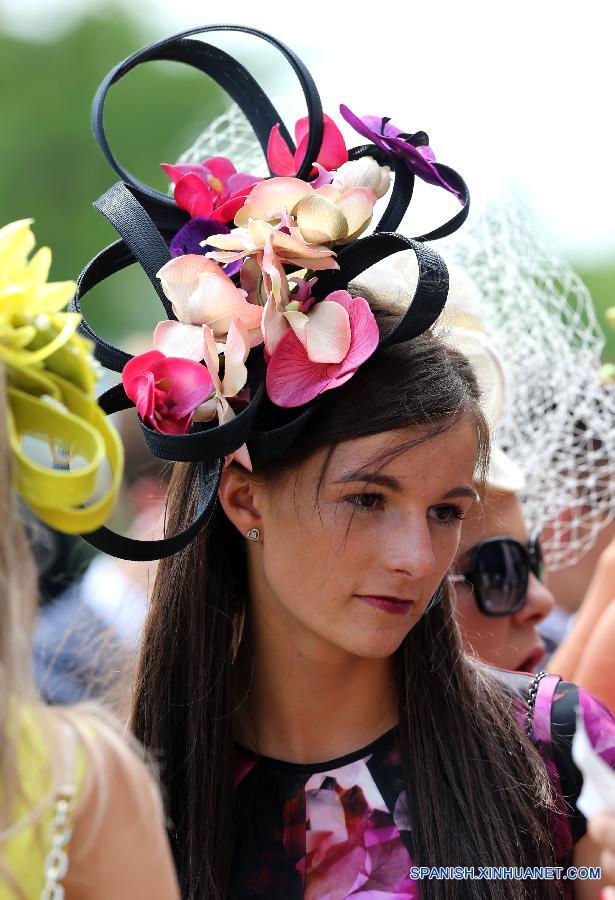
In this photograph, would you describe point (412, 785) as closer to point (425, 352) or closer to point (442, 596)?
point (442, 596)

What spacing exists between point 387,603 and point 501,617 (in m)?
1.11

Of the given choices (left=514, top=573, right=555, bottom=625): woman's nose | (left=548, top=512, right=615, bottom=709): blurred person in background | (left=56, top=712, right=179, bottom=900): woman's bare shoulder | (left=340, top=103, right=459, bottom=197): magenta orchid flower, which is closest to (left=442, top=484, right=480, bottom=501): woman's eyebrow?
(left=340, top=103, right=459, bottom=197): magenta orchid flower

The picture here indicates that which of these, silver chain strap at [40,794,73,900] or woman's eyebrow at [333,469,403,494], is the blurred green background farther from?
silver chain strap at [40,794,73,900]

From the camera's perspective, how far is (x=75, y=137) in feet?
60.0

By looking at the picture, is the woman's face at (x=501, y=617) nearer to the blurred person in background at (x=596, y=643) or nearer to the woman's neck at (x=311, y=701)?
the blurred person in background at (x=596, y=643)

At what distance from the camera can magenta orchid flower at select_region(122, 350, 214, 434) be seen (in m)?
1.98

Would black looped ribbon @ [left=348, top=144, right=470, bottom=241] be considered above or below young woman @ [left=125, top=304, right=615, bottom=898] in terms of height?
above

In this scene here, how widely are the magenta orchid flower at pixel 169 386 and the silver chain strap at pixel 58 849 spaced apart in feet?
2.72

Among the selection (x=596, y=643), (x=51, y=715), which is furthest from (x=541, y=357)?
(x=51, y=715)

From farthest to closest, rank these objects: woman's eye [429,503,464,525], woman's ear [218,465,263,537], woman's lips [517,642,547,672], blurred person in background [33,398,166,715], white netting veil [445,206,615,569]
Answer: white netting veil [445,206,615,569] < woman's lips [517,642,547,672] < blurred person in background [33,398,166,715] < woman's ear [218,465,263,537] < woman's eye [429,503,464,525]

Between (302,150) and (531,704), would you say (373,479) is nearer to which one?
(531,704)

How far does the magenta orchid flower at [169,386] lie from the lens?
198cm

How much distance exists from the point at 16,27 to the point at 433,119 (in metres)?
17.2

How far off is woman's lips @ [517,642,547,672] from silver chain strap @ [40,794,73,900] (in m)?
2.07
